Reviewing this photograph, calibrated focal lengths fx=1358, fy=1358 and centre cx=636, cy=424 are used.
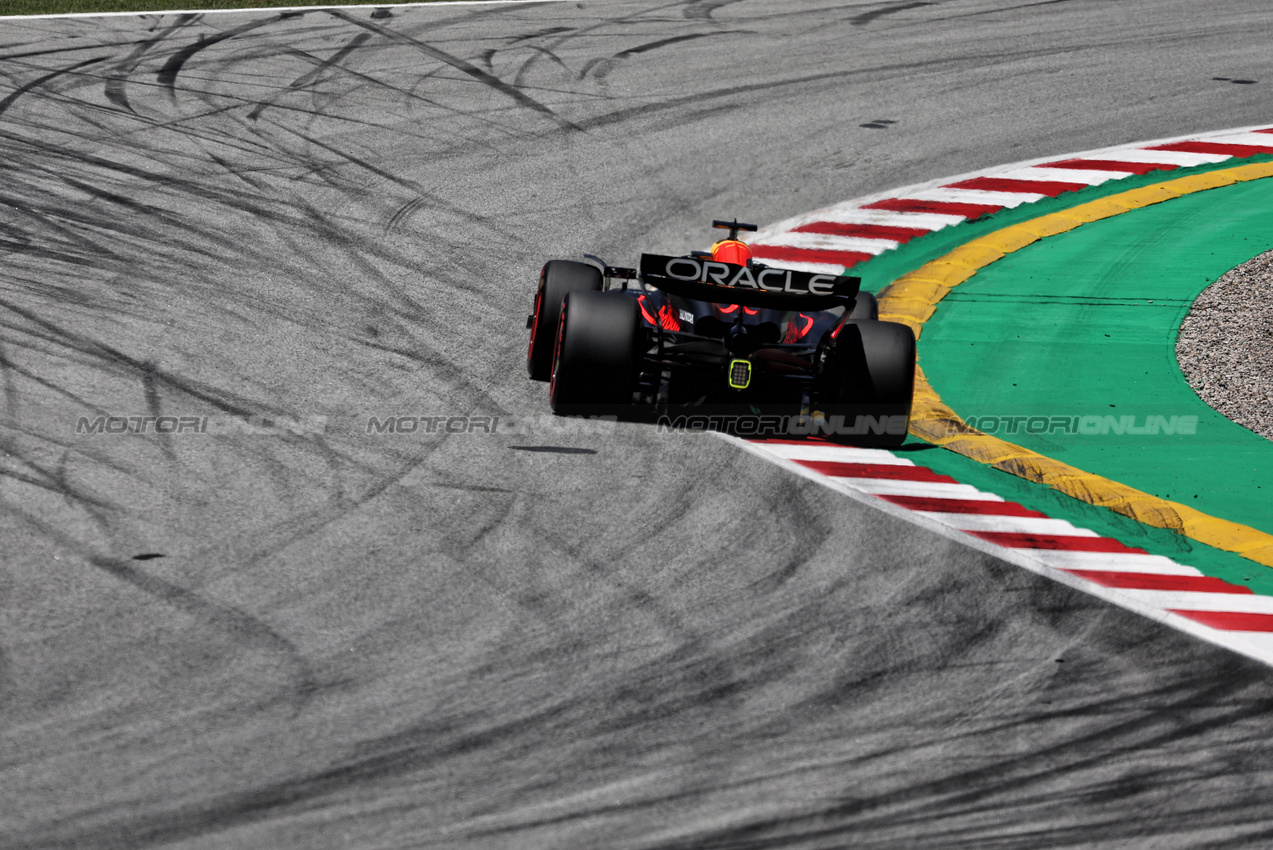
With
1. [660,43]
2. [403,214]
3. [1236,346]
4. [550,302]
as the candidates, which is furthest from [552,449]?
[660,43]

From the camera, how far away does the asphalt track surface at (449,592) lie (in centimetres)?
565

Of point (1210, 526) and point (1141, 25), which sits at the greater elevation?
point (1141, 25)

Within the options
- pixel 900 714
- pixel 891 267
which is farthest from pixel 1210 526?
pixel 891 267

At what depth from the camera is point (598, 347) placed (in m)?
8.77

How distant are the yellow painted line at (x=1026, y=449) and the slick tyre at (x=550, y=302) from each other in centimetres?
260

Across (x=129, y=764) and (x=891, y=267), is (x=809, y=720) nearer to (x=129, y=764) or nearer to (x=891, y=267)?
(x=129, y=764)

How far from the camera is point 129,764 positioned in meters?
5.64

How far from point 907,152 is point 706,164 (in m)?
2.37

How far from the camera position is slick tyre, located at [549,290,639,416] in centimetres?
877

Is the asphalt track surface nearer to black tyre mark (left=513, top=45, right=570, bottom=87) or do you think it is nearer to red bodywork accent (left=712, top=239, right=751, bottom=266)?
red bodywork accent (left=712, top=239, right=751, bottom=266)

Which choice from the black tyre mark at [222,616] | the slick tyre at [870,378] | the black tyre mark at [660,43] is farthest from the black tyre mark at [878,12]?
the black tyre mark at [222,616]

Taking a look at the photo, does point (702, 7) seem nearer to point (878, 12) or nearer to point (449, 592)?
point (878, 12)

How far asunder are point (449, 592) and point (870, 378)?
3273mm

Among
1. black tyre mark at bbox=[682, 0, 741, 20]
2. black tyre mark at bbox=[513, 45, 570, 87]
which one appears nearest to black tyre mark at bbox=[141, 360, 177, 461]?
black tyre mark at bbox=[513, 45, 570, 87]
